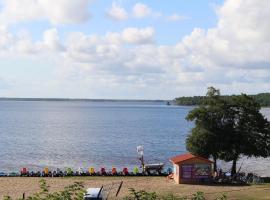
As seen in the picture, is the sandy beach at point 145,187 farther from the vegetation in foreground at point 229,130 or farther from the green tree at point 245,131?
the green tree at point 245,131

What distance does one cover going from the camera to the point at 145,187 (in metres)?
40.2

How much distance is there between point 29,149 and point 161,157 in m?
23.2

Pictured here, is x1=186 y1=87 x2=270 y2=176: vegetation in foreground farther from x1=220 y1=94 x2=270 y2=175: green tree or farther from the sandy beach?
the sandy beach

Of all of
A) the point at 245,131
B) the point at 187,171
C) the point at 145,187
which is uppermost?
the point at 245,131

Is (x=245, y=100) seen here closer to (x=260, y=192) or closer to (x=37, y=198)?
(x=260, y=192)

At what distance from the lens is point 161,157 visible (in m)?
72.1

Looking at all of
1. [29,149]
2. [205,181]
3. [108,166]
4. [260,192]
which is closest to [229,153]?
[205,181]

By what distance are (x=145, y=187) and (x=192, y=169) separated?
464 cm

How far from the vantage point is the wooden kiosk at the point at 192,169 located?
42.1 meters

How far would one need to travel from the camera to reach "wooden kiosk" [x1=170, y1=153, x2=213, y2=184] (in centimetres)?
4209

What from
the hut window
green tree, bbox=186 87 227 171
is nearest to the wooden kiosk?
the hut window

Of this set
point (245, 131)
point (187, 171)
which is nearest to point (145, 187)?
point (187, 171)

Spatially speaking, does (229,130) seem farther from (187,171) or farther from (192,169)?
(187,171)

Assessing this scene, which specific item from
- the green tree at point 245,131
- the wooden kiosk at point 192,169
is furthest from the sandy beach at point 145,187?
→ the green tree at point 245,131
